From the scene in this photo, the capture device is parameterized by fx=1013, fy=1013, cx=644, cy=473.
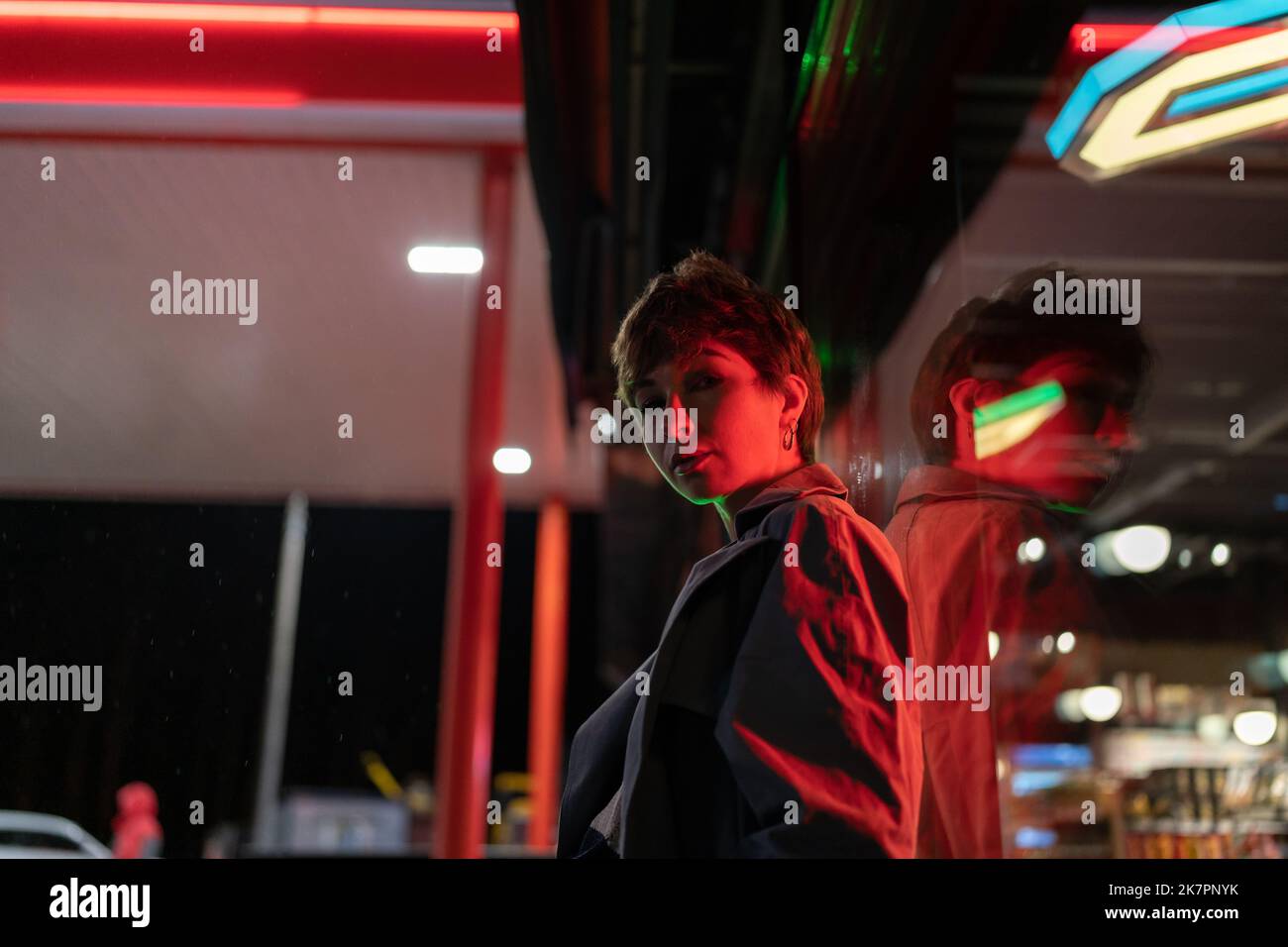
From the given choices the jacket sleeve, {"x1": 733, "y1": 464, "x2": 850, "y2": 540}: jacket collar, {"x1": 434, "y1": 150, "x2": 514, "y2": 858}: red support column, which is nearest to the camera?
the jacket sleeve

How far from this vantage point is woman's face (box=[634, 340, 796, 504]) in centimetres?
129

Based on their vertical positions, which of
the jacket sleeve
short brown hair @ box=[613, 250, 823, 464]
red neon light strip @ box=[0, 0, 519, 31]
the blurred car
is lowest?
the blurred car

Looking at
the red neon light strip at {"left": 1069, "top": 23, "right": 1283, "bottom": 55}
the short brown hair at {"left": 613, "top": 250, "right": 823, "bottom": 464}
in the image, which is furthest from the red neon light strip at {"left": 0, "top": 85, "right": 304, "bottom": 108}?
the red neon light strip at {"left": 1069, "top": 23, "right": 1283, "bottom": 55}

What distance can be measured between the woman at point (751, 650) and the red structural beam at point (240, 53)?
3.37 ft

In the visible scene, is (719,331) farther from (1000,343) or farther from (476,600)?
(476,600)

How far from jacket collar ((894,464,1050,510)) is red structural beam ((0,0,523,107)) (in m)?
1.38

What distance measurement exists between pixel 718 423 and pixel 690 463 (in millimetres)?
63

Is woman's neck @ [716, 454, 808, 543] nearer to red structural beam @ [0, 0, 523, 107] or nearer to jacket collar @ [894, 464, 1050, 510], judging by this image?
jacket collar @ [894, 464, 1050, 510]

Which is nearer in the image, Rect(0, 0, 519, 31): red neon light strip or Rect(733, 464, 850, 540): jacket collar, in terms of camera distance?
Rect(733, 464, 850, 540): jacket collar

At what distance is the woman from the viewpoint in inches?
45.3

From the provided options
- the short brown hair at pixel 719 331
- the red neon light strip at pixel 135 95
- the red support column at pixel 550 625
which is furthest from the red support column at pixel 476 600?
the short brown hair at pixel 719 331

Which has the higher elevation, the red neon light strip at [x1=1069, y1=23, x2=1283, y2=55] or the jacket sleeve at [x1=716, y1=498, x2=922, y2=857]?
the red neon light strip at [x1=1069, y1=23, x2=1283, y2=55]

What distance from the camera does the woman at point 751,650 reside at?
1.15 m

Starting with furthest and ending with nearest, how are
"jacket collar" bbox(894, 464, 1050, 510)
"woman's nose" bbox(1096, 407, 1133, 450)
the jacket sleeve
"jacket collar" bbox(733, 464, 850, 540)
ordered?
"woman's nose" bbox(1096, 407, 1133, 450) < "jacket collar" bbox(894, 464, 1050, 510) < "jacket collar" bbox(733, 464, 850, 540) < the jacket sleeve
